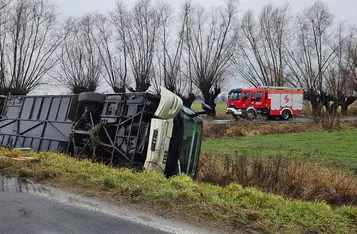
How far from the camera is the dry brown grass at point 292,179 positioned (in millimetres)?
8633

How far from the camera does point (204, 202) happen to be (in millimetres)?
4770

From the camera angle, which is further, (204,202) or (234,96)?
(234,96)

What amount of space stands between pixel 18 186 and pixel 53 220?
1732mm

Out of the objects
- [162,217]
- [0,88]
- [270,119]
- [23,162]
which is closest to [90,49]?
[0,88]

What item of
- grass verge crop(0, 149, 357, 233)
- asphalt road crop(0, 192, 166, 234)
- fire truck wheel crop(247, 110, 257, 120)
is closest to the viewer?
asphalt road crop(0, 192, 166, 234)

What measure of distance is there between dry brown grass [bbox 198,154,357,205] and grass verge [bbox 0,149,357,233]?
2755 millimetres

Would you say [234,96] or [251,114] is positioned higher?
[234,96]

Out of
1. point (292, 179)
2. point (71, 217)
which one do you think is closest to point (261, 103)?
point (292, 179)

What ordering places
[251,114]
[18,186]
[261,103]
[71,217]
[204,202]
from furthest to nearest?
[261,103] → [251,114] → [18,186] → [204,202] → [71,217]

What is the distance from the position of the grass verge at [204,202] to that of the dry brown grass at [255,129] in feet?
59.3

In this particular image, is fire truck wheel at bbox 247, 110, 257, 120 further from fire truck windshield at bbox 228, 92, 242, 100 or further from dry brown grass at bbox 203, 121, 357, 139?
dry brown grass at bbox 203, 121, 357, 139

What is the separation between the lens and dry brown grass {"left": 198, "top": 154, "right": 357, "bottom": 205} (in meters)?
8.63

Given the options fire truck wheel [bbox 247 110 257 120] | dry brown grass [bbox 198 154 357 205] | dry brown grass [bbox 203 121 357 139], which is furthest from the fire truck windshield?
dry brown grass [bbox 198 154 357 205]

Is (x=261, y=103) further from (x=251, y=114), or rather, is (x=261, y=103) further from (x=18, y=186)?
(x=18, y=186)
